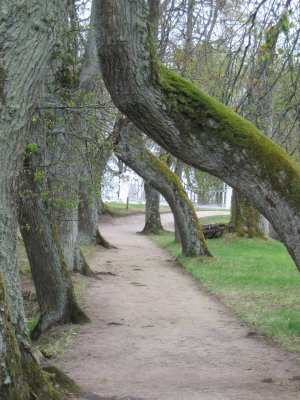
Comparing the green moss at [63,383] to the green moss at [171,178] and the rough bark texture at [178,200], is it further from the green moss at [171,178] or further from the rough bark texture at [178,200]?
the green moss at [171,178]

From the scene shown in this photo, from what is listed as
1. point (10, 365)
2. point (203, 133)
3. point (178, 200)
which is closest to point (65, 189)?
point (203, 133)

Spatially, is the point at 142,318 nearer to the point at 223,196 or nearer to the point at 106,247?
the point at 106,247

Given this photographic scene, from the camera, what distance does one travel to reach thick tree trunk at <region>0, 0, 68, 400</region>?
173 inches

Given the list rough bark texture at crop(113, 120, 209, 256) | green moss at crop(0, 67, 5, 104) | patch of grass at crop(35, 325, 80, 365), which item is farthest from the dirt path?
rough bark texture at crop(113, 120, 209, 256)

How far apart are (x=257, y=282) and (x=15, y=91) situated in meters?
10.7

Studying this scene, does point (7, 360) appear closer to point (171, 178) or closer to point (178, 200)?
point (171, 178)

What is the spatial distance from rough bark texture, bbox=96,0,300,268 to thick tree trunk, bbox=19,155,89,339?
3280mm

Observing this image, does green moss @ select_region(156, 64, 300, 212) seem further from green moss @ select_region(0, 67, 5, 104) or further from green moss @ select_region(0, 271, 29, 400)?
green moss @ select_region(0, 271, 29, 400)

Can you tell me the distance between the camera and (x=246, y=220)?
82.5ft

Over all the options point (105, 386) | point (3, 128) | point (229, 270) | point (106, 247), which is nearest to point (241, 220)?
point (106, 247)

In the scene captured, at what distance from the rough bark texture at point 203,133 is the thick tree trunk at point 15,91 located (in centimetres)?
125

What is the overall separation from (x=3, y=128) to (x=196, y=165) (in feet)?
8.15

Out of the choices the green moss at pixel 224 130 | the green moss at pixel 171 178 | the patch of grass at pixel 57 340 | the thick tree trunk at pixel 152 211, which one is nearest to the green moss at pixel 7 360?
the green moss at pixel 224 130

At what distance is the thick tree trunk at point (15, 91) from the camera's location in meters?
4.39
